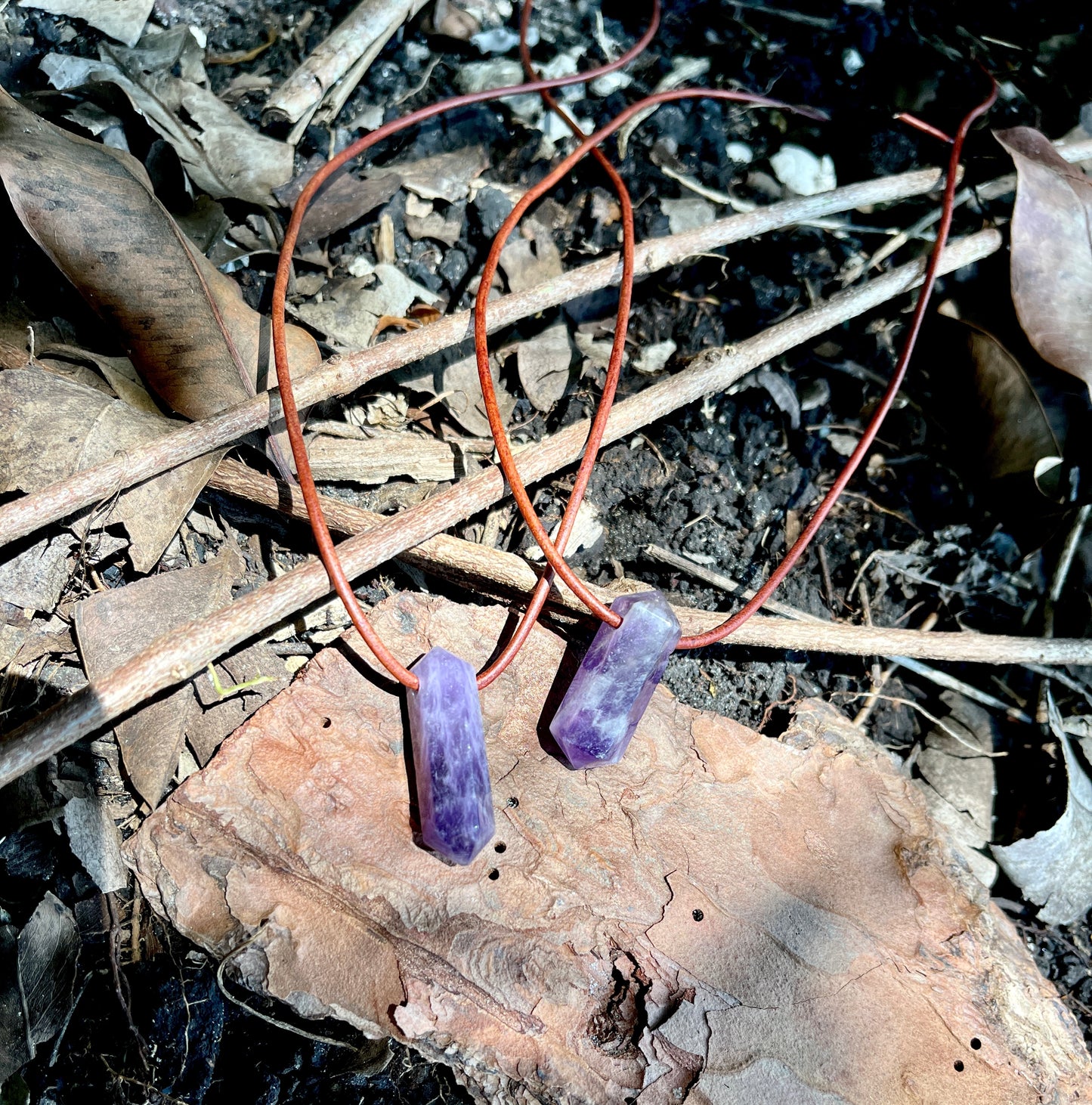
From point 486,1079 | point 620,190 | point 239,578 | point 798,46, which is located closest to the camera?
point 486,1079

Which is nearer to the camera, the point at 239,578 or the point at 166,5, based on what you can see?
the point at 239,578

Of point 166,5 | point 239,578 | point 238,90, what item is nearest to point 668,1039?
point 239,578

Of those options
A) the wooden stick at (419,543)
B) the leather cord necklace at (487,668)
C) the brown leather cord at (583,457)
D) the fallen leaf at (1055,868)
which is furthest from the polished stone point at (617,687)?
the fallen leaf at (1055,868)

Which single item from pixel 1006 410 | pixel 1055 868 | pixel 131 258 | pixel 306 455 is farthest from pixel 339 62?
pixel 1055 868

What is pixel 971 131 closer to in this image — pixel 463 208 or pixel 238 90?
pixel 463 208

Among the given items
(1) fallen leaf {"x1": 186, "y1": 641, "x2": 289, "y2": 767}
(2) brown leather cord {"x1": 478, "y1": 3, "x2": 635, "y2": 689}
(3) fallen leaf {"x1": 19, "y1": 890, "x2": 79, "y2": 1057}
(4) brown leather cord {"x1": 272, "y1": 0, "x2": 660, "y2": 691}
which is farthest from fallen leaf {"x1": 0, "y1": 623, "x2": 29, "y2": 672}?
(2) brown leather cord {"x1": 478, "y1": 3, "x2": 635, "y2": 689}

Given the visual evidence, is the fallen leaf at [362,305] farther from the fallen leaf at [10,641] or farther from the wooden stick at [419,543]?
the fallen leaf at [10,641]
